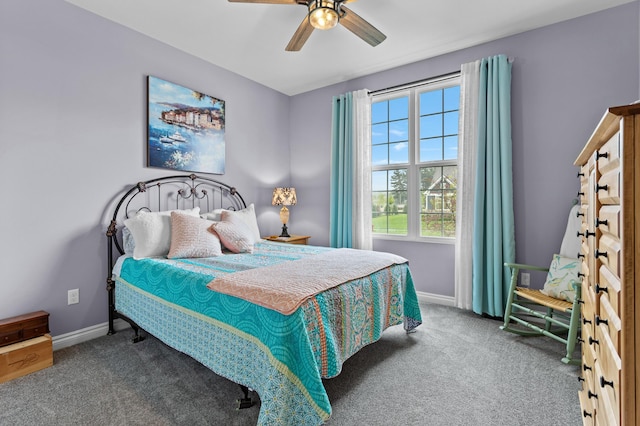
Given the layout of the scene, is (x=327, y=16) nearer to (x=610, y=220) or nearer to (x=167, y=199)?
(x=610, y=220)

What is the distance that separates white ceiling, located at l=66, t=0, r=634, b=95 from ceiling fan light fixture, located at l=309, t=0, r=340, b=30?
1.78 ft

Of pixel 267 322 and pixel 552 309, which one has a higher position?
pixel 267 322

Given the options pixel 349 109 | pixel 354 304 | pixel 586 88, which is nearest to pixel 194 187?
pixel 349 109

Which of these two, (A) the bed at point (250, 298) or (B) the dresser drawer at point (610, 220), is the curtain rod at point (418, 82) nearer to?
(A) the bed at point (250, 298)

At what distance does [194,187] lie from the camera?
3395 millimetres

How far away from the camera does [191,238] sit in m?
2.58

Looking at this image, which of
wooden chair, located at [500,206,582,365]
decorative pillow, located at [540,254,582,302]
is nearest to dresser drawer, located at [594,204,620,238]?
wooden chair, located at [500,206,582,365]

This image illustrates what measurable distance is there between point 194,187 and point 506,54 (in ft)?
11.4

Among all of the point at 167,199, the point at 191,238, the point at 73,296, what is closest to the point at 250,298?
the point at 191,238

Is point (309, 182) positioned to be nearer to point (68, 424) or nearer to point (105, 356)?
point (105, 356)

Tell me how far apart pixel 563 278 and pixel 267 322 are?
2.32m

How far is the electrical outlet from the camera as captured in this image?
2504 mm

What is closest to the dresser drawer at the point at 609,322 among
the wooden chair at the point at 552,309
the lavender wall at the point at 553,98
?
the wooden chair at the point at 552,309

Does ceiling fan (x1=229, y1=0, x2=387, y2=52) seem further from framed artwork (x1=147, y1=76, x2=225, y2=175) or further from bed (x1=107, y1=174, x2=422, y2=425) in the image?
bed (x1=107, y1=174, x2=422, y2=425)
